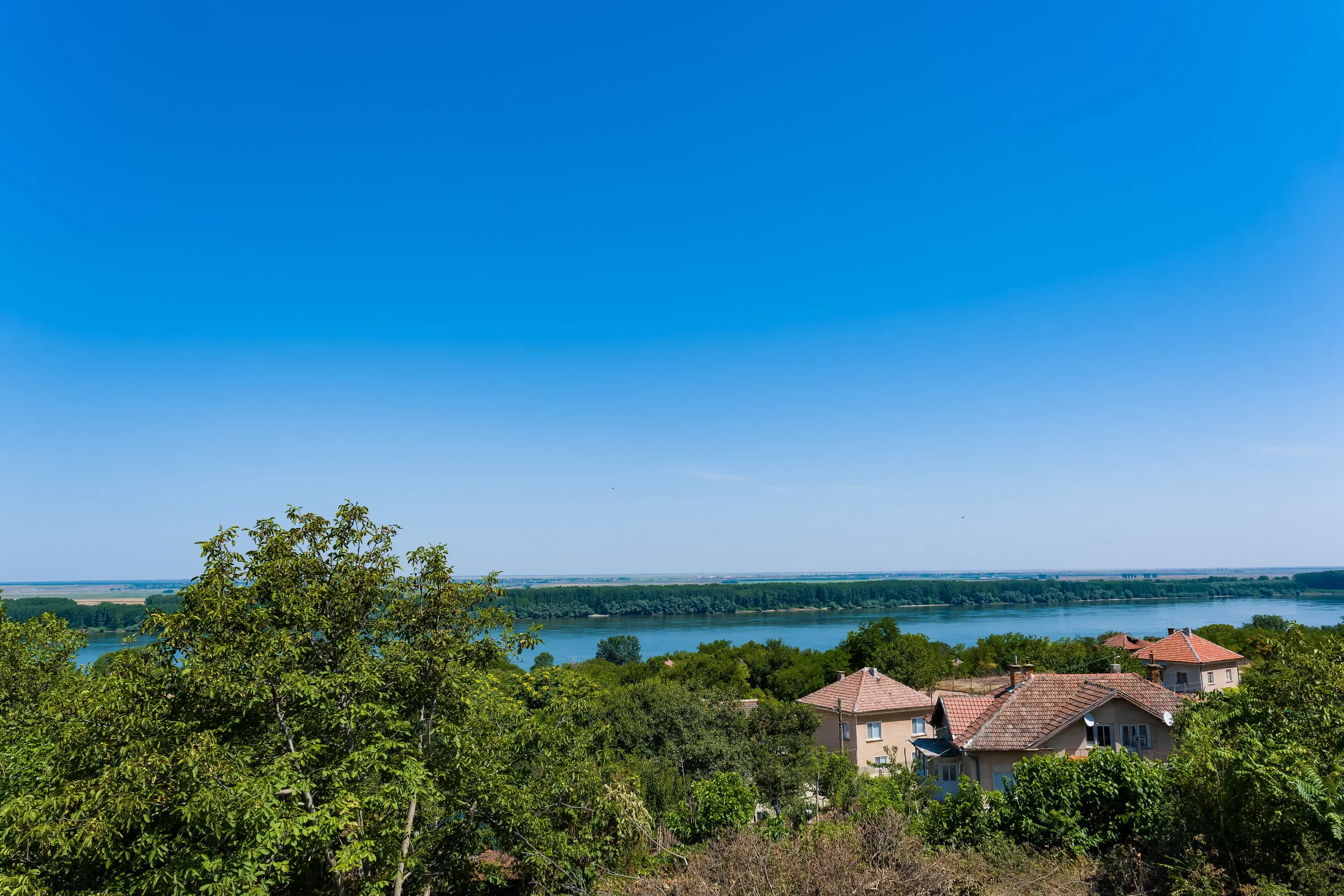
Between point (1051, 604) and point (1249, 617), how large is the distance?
59275 mm

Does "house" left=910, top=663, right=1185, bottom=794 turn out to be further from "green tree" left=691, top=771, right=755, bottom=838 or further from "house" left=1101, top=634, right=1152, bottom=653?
"house" left=1101, top=634, right=1152, bottom=653

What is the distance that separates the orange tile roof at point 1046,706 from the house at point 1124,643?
34162 mm

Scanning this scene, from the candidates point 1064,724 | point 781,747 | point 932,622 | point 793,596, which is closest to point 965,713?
point 1064,724

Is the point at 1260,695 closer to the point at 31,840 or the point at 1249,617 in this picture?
the point at 31,840

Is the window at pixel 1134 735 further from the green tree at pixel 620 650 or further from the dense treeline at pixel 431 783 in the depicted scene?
the green tree at pixel 620 650

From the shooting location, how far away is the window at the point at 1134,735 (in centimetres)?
2095

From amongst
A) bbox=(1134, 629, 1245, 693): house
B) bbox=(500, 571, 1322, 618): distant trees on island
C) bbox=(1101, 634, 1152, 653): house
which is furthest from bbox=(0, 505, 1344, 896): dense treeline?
bbox=(500, 571, 1322, 618): distant trees on island

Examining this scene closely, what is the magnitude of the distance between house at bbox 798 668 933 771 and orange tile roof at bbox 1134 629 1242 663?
699 inches

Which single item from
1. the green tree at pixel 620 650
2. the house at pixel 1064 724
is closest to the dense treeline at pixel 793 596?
the green tree at pixel 620 650

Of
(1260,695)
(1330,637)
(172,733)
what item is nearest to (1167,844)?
(1260,695)

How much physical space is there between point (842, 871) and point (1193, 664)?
43.5m

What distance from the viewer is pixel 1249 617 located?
123062mm

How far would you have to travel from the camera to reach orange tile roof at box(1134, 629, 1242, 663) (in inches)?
1625

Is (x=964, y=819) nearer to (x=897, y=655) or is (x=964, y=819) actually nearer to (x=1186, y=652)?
(x=1186, y=652)
